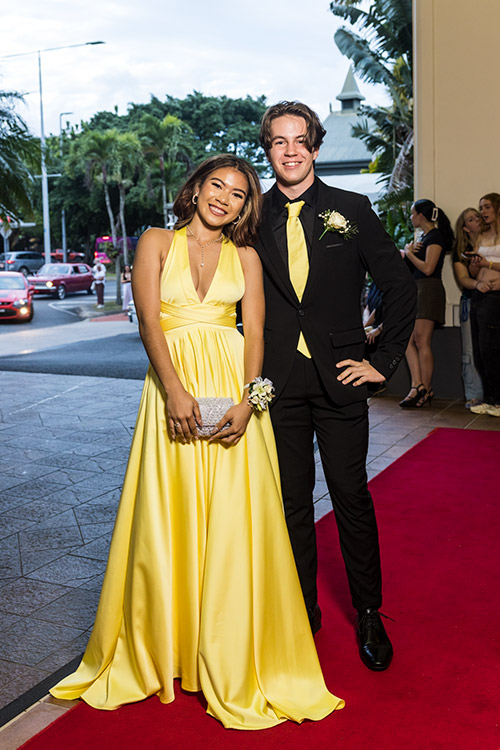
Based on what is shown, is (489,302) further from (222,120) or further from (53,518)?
(222,120)

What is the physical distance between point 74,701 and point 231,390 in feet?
3.90

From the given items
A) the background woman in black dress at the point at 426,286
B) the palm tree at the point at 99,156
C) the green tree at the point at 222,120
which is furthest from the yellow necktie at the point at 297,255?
the green tree at the point at 222,120

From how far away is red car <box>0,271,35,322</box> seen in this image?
66.8ft

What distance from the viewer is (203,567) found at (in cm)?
280

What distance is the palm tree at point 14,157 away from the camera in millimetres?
9734

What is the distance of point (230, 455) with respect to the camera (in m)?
2.81

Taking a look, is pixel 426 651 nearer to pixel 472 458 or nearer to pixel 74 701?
pixel 74 701

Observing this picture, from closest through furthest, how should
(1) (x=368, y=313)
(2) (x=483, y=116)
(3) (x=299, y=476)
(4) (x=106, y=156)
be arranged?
(3) (x=299, y=476) < (1) (x=368, y=313) < (2) (x=483, y=116) < (4) (x=106, y=156)

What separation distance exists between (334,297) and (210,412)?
0.65 meters

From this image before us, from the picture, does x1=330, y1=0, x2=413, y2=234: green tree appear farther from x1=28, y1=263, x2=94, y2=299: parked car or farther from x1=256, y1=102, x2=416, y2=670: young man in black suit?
x1=28, y1=263, x2=94, y2=299: parked car

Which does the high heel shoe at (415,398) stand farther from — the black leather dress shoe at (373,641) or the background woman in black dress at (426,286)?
the black leather dress shoe at (373,641)

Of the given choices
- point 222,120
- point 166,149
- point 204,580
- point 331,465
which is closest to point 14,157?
point 331,465

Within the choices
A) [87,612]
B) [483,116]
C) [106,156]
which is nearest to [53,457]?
[87,612]

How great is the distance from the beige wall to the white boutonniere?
5973mm
